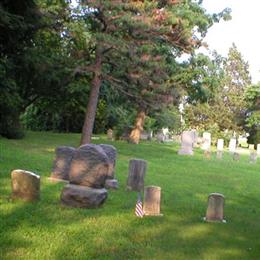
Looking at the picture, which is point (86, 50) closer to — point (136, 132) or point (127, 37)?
point (127, 37)

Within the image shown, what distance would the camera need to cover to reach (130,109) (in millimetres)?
45781

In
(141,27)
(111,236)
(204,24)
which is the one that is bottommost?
(111,236)

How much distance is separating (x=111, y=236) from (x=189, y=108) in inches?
2596

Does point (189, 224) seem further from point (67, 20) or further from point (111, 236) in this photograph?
point (67, 20)

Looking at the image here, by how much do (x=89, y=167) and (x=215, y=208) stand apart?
2.58 m

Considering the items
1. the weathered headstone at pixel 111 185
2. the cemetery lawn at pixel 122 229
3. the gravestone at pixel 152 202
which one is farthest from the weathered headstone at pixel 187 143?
the gravestone at pixel 152 202

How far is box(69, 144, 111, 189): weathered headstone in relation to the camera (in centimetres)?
997

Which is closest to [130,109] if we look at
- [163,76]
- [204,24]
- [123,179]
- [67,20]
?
[204,24]

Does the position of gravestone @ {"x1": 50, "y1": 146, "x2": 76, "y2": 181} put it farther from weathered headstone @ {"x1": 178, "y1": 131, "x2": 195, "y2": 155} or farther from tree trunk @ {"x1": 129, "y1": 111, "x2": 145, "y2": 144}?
tree trunk @ {"x1": 129, "y1": 111, "x2": 145, "y2": 144}

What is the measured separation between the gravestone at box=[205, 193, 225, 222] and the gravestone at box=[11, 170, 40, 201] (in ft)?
11.0

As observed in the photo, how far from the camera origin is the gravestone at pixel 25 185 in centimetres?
963

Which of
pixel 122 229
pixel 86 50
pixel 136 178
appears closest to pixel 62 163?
pixel 136 178

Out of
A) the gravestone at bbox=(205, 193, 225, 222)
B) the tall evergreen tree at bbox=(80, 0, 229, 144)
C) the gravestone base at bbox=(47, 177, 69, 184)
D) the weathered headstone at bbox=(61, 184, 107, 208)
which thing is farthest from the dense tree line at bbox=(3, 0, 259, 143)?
the gravestone at bbox=(205, 193, 225, 222)

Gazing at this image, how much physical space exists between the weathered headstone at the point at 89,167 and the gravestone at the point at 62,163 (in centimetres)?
287
